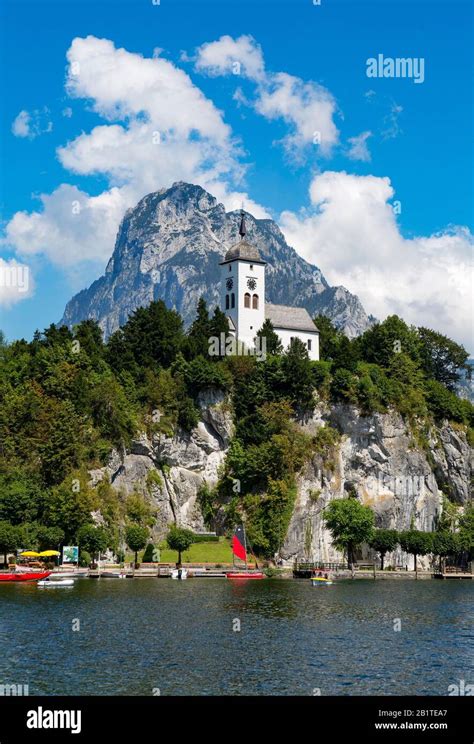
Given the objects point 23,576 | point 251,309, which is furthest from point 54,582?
point 251,309

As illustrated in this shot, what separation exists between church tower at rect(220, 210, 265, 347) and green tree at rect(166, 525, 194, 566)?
28141 mm

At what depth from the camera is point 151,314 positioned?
111 m

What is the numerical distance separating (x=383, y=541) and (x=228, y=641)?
54625mm

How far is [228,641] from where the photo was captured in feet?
155

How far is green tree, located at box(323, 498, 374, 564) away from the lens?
98125 millimetres

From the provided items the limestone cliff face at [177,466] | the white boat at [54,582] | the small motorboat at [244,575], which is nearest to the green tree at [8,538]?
the white boat at [54,582]

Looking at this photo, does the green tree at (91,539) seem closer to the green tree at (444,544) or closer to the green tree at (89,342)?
the green tree at (89,342)

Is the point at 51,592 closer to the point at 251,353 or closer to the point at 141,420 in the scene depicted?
the point at 141,420

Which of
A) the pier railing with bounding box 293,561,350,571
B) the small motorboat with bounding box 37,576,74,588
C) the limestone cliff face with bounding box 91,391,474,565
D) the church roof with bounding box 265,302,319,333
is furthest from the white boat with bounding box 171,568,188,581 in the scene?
the church roof with bounding box 265,302,319,333

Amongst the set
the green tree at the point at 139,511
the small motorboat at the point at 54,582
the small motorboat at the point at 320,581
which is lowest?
the small motorboat at the point at 320,581

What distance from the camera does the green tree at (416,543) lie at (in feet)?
328

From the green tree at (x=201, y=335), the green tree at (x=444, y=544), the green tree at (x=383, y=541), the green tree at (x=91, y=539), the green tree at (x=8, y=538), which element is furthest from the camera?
the green tree at (x=201, y=335)
